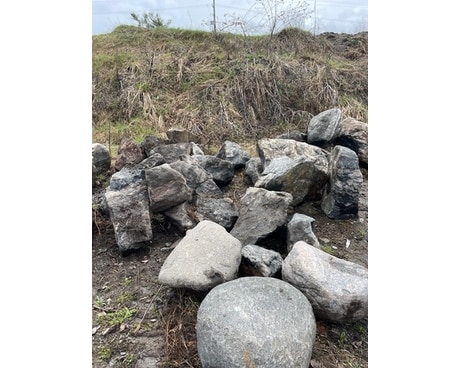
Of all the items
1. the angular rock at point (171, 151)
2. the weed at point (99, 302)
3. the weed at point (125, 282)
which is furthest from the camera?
the angular rock at point (171, 151)

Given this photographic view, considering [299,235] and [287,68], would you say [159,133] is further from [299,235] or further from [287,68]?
[299,235]

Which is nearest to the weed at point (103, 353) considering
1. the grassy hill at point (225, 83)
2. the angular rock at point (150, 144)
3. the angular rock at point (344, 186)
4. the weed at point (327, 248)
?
the weed at point (327, 248)

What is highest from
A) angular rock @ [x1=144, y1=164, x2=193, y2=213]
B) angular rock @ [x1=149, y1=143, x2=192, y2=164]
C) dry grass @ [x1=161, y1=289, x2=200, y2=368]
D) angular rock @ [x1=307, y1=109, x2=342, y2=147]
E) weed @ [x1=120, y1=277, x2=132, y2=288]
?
angular rock @ [x1=307, y1=109, x2=342, y2=147]

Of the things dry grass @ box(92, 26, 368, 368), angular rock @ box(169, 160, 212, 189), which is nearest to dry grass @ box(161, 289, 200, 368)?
angular rock @ box(169, 160, 212, 189)

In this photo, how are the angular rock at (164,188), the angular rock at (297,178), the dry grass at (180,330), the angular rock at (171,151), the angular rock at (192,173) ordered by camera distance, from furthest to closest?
the angular rock at (171,151)
the angular rock at (192,173)
the angular rock at (297,178)
the angular rock at (164,188)
the dry grass at (180,330)

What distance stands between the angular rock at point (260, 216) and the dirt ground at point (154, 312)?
32cm

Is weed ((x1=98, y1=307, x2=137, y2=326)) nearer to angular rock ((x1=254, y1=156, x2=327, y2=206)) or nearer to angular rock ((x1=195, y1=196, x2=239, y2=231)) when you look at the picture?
angular rock ((x1=195, y1=196, x2=239, y2=231))

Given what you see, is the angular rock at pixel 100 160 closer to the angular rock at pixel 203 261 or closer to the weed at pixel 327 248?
the angular rock at pixel 203 261

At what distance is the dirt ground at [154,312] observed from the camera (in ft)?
4.99

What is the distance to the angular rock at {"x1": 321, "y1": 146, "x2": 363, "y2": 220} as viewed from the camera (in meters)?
2.35

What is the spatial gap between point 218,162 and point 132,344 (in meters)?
1.61

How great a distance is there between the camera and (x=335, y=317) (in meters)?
1.59

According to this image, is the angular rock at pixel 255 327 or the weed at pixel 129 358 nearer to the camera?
the angular rock at pixel 255 327

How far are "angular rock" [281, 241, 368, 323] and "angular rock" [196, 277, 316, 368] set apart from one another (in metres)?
0.12
